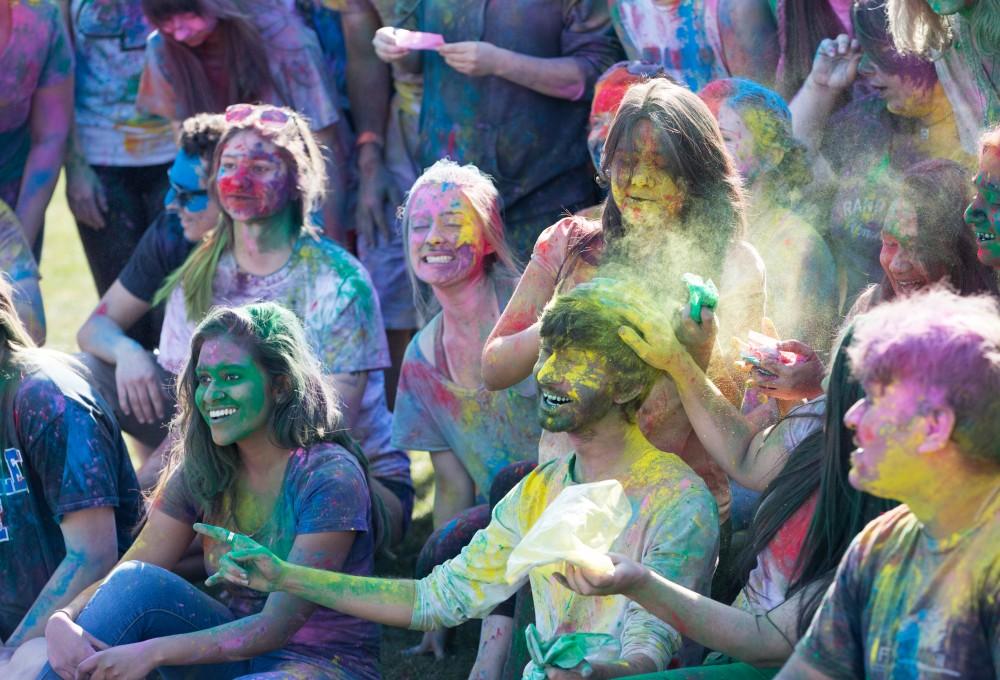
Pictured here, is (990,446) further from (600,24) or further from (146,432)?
(146,432)

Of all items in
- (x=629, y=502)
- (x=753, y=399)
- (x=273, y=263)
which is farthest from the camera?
(x=273, y=263)

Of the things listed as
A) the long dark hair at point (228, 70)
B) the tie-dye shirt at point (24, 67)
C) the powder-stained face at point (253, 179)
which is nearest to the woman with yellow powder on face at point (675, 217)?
the powder-stained face at point (253, 179)

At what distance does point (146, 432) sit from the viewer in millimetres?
5277

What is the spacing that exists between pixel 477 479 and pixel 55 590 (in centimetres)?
124

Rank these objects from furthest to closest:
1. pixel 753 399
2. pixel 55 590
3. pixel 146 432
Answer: pixel 146 432
pixel 55 590
pixel 753 399

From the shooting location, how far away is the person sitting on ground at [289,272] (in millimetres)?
4789

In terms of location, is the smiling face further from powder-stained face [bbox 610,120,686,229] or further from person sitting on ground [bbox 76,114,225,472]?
powder-stained face [bbox 610,120,686,229]

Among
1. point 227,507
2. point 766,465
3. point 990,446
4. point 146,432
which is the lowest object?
Result: point 146,432

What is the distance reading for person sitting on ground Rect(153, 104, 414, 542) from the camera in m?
4.79

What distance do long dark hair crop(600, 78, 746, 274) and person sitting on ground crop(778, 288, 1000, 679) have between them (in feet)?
3.46

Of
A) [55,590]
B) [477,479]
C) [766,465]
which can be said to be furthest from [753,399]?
[55,590]

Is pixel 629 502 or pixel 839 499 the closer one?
pixel 839 499

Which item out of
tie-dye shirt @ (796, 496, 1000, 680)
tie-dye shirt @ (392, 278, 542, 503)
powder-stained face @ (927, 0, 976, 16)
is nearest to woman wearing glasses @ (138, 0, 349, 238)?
tie-dye shirt @ (392, 278, 542, 503)

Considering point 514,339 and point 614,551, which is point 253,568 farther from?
point 514,339
